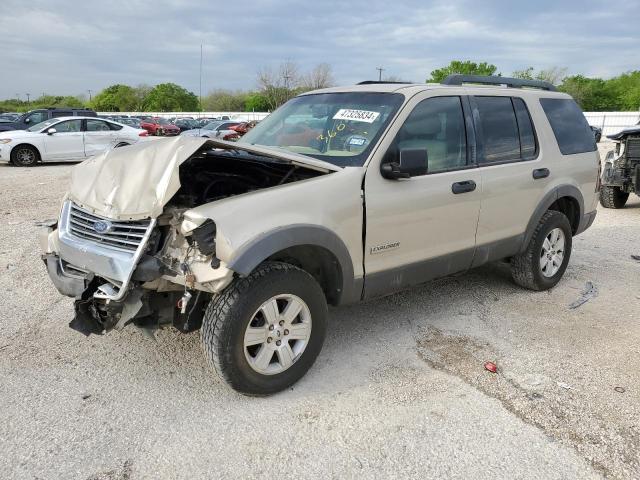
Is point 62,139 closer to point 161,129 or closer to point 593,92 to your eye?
point 161,129

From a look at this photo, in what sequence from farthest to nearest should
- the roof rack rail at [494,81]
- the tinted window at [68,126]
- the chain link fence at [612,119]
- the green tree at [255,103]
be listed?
1. the green tree at [255,103]
2. the chain link fence at [612,119]
3. the tinted window at [68,126]
4. the roof rack rail at [494,81]

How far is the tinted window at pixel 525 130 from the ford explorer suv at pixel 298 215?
0.01 meters

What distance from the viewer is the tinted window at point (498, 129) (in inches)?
171

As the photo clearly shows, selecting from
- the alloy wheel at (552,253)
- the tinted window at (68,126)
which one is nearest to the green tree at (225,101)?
the tinted window at (68,126)

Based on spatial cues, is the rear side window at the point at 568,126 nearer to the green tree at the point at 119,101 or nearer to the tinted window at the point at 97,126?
the tinted window at the point at 97,126

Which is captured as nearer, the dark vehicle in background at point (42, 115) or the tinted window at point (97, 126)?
the tinted window at point (97, 126)

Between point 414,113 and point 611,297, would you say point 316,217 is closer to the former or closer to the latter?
point 414,113

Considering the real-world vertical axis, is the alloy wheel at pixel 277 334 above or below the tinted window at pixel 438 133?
below

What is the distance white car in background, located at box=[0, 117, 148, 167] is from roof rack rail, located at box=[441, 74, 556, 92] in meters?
12.7

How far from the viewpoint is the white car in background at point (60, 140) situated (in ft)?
49.2

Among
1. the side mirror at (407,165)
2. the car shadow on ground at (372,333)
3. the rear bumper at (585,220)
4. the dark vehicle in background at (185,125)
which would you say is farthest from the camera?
the dark vehicle in background at (185,125)

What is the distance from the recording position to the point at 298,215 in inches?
122

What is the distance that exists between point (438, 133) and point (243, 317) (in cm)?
210

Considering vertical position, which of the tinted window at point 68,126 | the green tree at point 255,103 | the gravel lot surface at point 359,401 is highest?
the green tree at point 255,103
